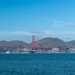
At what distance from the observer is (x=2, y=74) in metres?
57.1

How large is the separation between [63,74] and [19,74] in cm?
823

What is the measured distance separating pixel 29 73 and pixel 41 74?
3.40m

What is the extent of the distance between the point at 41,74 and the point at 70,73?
5931mm

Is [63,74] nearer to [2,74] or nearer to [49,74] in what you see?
[49,74]

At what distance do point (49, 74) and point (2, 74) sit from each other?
874 centimetres

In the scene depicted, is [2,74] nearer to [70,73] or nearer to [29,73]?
[29,73]

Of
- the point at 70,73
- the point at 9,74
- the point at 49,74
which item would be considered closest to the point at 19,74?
the point at 9,74

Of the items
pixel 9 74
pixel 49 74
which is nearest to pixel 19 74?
pixel 9 74

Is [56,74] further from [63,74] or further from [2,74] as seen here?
[2,74]

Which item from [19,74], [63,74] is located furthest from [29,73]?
[63,74]

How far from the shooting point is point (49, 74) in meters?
57.8

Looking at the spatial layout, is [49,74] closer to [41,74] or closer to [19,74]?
[41,74]

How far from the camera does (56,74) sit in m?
57.9

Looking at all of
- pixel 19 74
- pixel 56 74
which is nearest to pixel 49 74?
pixel 56 74
